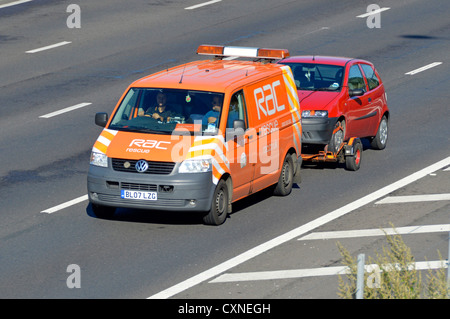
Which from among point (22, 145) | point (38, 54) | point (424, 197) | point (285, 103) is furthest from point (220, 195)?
point (38, 54)

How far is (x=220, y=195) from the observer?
565 inches

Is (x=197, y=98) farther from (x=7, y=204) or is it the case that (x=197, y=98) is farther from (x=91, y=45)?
(x=91, y=45)

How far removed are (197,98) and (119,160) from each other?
1589 mm

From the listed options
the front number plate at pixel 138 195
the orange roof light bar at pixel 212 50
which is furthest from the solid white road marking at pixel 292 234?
the orange roof light bar at pixel 212 50

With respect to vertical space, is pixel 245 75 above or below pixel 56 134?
above

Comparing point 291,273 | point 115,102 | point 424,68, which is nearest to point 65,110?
point 115,102

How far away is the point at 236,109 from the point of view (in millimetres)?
14969

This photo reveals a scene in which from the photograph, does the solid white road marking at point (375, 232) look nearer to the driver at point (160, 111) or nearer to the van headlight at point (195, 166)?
the van headlight at point (195, 166)

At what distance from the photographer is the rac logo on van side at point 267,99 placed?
15.5 m

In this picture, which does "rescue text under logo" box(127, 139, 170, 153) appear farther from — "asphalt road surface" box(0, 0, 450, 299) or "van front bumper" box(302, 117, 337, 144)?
"van front bumper" box(302, 117, 337, 144)

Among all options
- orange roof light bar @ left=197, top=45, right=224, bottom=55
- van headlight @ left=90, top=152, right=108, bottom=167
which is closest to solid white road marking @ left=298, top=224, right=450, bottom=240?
van headlight @ left=90, top=152, right=108, bottom=167

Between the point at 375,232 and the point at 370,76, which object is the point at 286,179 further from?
the point at 370,76

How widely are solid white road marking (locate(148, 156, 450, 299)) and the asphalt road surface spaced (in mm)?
131

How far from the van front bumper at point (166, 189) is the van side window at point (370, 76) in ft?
21.1
